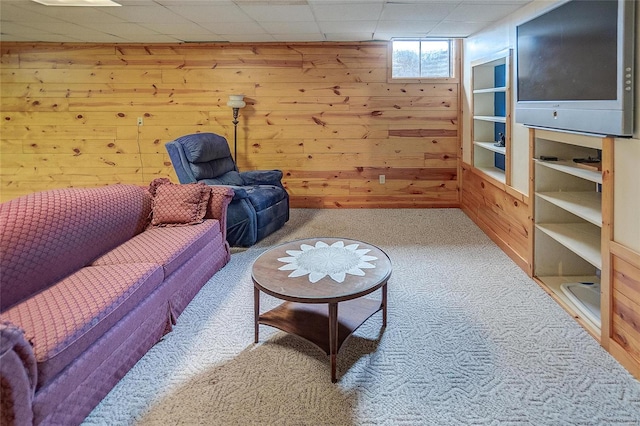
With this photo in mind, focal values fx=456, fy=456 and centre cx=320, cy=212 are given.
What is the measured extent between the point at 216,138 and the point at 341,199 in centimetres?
188

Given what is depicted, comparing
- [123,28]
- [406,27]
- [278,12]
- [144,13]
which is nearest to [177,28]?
[123,28]

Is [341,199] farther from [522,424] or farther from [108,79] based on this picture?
[522,424]

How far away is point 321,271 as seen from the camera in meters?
2.46

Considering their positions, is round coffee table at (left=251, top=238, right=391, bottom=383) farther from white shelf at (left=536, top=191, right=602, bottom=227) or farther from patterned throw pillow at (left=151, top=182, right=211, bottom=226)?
white shelf at (left=536, top=191, right=602, bottom=227)

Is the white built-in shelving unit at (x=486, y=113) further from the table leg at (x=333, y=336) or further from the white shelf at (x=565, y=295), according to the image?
the table leg at (x=333, y=336)

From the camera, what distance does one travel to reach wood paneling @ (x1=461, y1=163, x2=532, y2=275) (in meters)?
3.60

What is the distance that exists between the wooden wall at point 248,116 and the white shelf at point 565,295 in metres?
2.77

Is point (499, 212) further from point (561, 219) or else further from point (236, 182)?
point (236, 182)

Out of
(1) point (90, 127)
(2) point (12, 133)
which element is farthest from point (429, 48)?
(2) point (12, 133)

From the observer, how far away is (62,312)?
76.1 inches

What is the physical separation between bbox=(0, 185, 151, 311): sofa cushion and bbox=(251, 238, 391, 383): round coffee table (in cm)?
99

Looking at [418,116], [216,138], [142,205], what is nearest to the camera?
[142,205]

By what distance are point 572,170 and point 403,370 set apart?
1633 millimetres

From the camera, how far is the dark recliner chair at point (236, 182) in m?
4.32
